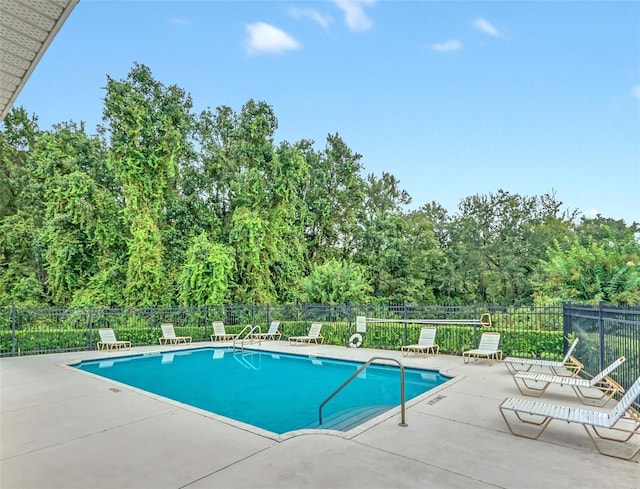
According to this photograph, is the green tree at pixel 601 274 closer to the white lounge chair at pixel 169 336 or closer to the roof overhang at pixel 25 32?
the roof overhang at pixel 25 32

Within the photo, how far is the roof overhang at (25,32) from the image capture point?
1.92 m

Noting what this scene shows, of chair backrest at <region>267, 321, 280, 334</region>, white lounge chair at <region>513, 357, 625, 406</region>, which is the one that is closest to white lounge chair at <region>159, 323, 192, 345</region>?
Result: chair backrest at <region>267, 321, 280, 334</region>

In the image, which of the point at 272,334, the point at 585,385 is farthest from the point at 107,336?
the point at 585,385

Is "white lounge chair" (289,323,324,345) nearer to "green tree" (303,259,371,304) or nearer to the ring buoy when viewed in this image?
the ring buoy

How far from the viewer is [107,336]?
1355 centimetres

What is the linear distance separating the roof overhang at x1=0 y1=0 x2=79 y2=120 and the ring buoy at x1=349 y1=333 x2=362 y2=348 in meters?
12.4

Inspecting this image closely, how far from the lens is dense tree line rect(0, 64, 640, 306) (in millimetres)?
21109

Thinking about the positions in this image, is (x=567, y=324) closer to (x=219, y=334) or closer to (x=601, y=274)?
(x=601, y=274)

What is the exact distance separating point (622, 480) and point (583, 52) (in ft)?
49.2

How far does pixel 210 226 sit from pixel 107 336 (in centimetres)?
1180

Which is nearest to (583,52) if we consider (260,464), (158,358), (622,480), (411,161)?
→ (411,161)

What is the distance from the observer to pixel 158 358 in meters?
12.9

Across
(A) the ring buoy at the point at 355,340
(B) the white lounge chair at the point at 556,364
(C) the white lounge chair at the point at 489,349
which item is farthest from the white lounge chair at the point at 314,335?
(B) the white lounge chair at the point at 556,364

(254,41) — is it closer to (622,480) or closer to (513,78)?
(513,78)
